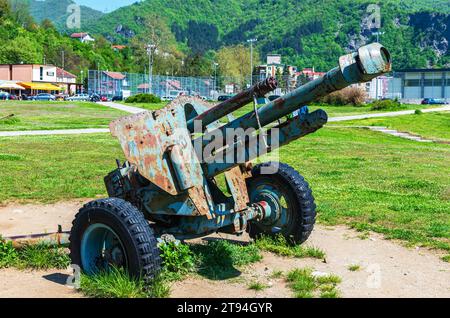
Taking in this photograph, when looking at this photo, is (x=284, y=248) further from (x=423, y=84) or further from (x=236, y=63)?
(x=236, y=63)

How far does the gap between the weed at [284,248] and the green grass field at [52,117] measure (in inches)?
877

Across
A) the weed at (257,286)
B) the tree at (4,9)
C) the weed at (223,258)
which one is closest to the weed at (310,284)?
the weed at (257,286)

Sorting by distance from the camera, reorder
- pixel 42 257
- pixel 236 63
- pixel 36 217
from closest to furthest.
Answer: pixel 42 257
pixel 36 217
pixel 236 63

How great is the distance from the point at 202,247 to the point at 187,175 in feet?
4.81

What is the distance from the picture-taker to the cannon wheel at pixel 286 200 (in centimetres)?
716

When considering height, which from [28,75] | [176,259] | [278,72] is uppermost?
[278,72]

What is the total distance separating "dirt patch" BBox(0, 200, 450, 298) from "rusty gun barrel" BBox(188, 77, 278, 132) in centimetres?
154

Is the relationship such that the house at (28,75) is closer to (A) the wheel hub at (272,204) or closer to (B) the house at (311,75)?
(B) the house at (311,75)

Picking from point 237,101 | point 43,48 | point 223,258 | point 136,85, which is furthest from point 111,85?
point 237,101

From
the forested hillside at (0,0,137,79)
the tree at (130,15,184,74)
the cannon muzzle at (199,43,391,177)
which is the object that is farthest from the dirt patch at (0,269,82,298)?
the tree at (130,15,184,74)

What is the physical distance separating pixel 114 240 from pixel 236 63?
394 feet

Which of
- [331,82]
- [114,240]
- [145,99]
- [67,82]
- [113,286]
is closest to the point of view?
[331,82]

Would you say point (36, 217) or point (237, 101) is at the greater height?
point (237, 101)

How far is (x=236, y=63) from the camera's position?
12456cm
